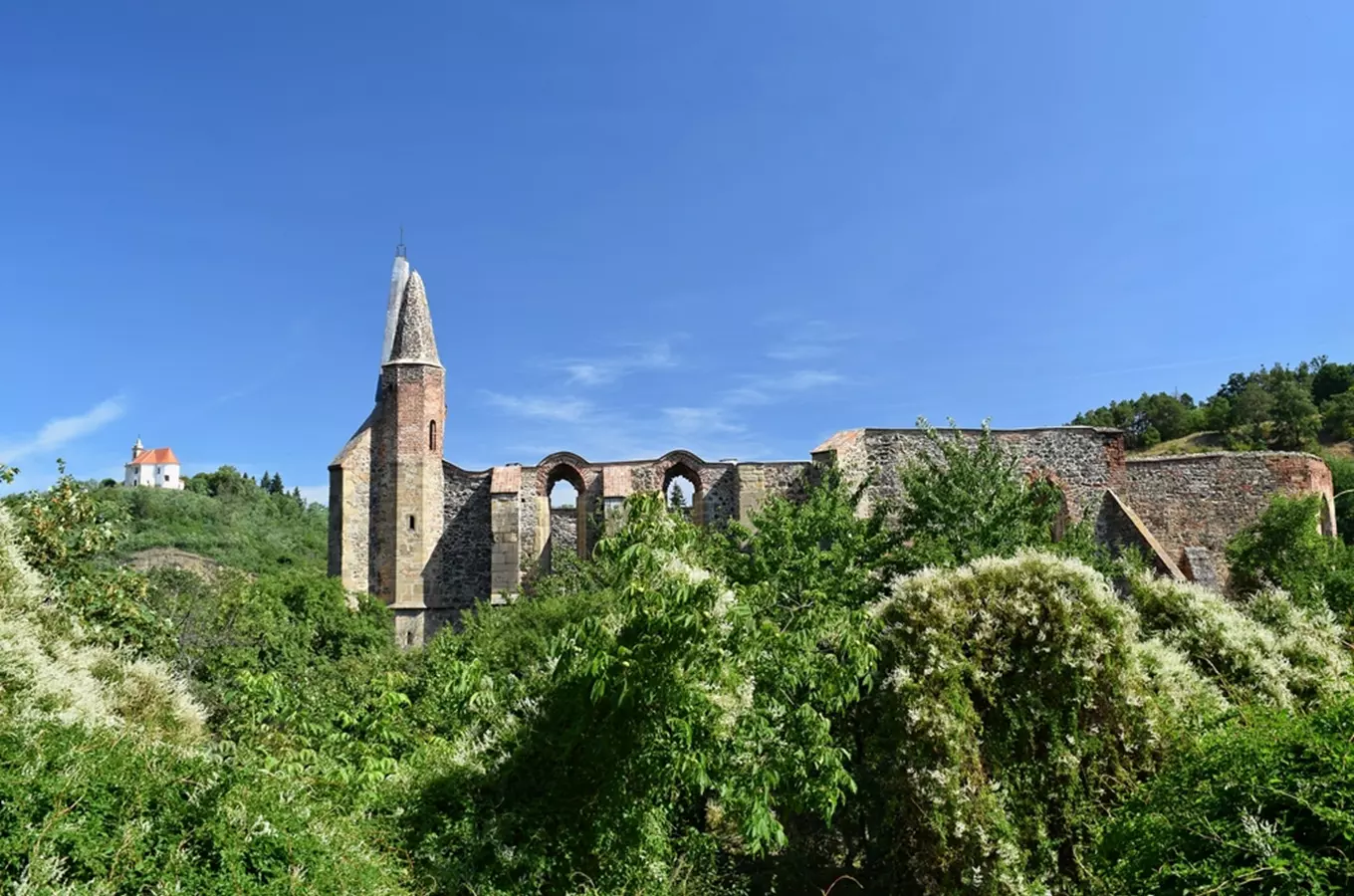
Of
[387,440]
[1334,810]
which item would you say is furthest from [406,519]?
[1334,810]

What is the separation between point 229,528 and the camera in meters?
54.0

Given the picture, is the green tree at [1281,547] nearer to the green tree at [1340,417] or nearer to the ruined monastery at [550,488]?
the ruined monastery at [550,488]

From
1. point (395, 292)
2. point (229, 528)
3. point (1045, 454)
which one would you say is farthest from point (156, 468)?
point (1045, 454)

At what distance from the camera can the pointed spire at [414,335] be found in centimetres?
2328

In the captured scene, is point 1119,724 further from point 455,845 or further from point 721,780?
point 455,845

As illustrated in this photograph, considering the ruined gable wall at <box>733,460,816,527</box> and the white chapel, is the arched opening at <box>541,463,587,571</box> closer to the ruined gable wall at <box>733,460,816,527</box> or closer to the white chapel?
the ruined gable wall at <box>733,460,816,527</box>

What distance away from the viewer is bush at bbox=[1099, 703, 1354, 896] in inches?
141

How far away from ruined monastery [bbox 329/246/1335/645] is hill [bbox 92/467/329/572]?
1743cm

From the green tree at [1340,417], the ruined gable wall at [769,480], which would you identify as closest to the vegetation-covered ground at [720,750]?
the ruined gable wall at [769,480]

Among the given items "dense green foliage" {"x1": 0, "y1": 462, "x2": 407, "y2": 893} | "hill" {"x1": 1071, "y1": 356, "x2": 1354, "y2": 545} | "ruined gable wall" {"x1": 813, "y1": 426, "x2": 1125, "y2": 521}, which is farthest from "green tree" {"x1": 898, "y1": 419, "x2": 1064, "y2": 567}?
"hill" {"x1": 1071, "y1": 356, "x2": 1354, "y2": 545}

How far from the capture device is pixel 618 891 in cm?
581

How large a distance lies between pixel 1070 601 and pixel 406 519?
1813 centimetres

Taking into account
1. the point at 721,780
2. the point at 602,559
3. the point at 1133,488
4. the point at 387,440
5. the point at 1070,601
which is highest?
the point at 387,440

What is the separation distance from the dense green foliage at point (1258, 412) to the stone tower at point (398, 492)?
38.7 m
